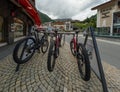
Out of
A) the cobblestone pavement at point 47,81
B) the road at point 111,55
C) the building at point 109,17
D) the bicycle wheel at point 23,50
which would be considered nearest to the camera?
the cobblestone pavement at point 47,81

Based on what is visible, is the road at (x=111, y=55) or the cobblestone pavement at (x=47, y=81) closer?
the cobblestone pavement at (x=47, y=81)

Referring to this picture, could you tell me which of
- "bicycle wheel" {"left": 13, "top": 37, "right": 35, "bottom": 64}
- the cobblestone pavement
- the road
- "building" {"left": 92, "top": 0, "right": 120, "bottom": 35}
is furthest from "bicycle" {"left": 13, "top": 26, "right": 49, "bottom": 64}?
"building" {"left": 92, "top": 0, "right": 120, "bottom": 35}

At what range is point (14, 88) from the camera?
3.33 m

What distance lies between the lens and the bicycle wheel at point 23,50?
4.83 meters

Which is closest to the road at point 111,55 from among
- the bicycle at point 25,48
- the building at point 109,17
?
the bicycle at point 25,48

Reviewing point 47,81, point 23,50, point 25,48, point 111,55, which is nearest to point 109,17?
point 111,55

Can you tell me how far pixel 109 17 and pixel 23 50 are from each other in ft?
127

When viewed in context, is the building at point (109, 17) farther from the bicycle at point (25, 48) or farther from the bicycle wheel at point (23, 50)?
the bicycle wheel at point (23, 50)

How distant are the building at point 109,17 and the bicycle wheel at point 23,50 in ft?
104

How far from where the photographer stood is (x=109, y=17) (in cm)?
4019

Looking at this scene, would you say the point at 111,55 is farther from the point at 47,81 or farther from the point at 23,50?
the point at 47,81

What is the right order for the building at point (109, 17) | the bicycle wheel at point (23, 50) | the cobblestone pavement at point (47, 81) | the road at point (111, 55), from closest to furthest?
the cobblestone pavement at point (47, 81), the bicycle wheel at point (23, 50), the road at point (111, 55), the building at point (109, 17)

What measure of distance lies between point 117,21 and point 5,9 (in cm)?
3355

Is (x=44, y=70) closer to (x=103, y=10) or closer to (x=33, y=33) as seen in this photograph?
(x=33, y=33)
